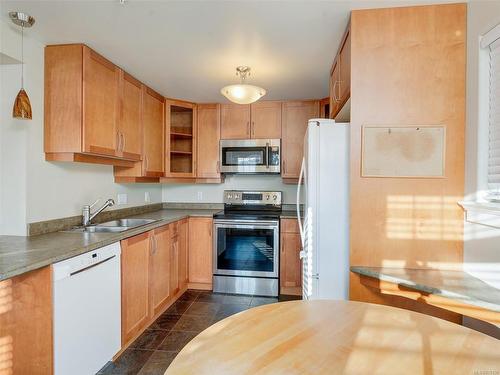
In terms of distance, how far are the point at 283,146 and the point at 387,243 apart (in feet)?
6.90

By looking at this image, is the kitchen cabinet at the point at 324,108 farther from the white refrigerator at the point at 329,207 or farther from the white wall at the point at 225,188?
the white refrigerator at the point at 329,207

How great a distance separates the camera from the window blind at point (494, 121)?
1480 mm

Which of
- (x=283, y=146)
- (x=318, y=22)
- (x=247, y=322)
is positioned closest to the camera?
(x=247, y=322)

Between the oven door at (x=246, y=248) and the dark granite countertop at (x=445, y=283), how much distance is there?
1602mm

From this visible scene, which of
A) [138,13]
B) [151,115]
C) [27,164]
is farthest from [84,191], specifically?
[138,13]

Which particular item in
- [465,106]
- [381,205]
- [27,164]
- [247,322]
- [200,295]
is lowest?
[200,295]

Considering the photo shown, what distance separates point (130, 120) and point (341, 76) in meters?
1.95

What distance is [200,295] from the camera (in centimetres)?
337

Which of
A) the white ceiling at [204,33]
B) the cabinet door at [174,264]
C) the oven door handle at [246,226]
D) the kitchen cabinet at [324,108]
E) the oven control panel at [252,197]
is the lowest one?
the cabinet door at [174,264]

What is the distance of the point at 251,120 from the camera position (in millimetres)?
3701

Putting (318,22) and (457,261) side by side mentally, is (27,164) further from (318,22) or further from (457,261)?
(457,261)

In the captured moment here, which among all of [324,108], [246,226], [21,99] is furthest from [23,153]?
[324,108]

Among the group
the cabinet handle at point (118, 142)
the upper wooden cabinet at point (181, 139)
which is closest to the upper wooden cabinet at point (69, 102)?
the cabinet handle at point (118, 142)

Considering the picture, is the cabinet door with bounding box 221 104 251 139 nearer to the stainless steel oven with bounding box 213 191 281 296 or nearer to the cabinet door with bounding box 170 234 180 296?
the stainless steel oven with bounding box 213 191 281 296
